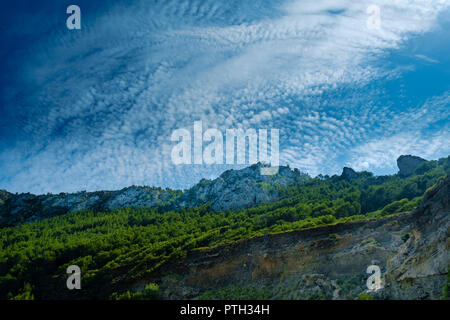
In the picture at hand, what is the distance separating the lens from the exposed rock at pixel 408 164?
65.4 meters

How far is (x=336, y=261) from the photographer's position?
75.6 feet

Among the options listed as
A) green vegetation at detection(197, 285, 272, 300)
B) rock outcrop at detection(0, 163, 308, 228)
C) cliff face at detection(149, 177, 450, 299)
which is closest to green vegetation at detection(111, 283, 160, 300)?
cliff face at detection(149, 177, 450, 299)

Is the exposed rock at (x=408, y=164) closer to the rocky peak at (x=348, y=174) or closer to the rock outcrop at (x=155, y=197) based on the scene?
the rocky peak at (x=348, y=174)

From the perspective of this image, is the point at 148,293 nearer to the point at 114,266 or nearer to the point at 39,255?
the point at 114,266

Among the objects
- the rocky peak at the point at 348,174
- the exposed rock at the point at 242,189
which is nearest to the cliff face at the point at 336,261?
the exposed rock at the point at 242,189

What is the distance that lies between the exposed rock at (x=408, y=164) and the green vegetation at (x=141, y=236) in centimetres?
500

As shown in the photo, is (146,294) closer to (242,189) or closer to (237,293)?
(237,293)

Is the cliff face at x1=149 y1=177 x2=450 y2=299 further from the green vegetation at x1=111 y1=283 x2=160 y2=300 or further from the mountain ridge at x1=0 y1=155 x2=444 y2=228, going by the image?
the mountain ridge at x1=0 y1=155 x2=444 y2=228

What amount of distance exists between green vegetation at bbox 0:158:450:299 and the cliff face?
2.02 metres

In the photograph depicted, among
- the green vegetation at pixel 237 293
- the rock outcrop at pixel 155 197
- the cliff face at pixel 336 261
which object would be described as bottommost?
the green vegetation at pixel 237 293

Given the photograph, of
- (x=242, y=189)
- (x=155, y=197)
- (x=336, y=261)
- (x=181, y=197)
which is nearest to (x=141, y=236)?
(x=242, y=189)

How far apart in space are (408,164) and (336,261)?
57.6 metres
